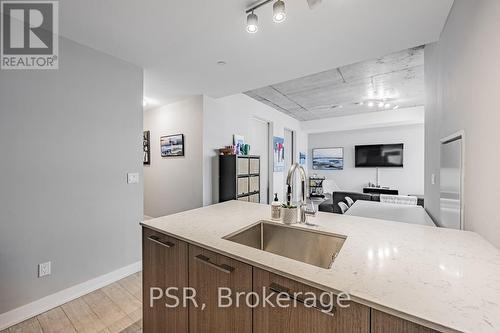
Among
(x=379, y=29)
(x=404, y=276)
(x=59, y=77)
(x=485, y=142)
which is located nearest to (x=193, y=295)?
(x=404, y=276)

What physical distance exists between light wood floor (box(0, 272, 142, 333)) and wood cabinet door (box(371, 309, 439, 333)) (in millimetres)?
1767

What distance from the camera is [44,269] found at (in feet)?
6.22

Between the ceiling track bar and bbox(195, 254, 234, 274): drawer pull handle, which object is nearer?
bbox(195, 254, 234, 274): drawer pull handle

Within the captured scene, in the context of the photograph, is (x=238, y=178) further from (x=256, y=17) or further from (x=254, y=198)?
(x=256, y=17)

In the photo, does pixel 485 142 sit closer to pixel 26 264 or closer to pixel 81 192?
pixel 81 192

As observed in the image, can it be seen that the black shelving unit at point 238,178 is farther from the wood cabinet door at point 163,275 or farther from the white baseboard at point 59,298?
the wood cabinet door at point 163,275

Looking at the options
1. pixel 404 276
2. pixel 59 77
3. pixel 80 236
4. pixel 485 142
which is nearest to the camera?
pixel 404 276

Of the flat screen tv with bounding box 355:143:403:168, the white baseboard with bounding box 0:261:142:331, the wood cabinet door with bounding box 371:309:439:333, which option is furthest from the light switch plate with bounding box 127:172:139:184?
the flat screen tv with bounding box 355:143:403:168

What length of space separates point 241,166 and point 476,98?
2.85 metres

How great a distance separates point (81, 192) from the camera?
2129mm

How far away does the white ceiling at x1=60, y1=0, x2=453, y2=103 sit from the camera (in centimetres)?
161

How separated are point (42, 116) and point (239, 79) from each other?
212 centimetres

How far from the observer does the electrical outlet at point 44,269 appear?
187cm

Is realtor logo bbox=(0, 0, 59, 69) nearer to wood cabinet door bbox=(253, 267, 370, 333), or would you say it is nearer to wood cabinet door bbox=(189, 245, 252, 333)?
wood cabinet door bbox=(189, 245, 252, 333)
